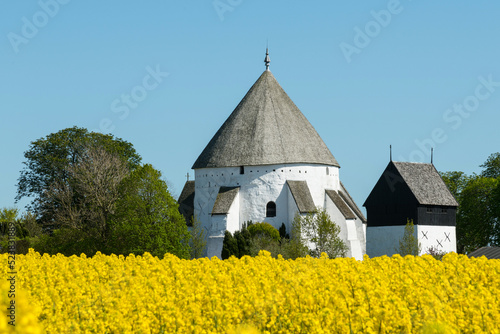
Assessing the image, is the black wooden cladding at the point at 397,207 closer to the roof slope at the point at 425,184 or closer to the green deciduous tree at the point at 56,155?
the roof slope at the point at 425,184

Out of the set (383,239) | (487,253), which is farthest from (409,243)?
(487,253)

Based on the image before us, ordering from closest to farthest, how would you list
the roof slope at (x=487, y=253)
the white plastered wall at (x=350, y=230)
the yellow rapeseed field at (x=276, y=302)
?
1. the yellow rapeseed field at (x=276, y=302)
2. the roof slope at (x=487, y=253)
3. the white plastered wall at (x=350, y=230)

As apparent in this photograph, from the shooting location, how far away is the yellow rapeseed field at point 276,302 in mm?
12922

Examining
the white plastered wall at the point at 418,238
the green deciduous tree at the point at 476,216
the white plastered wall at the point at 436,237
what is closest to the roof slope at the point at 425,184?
the white plastered wall at the point at 436,237

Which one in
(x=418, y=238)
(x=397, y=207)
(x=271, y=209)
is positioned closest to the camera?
(x=271, y=209)

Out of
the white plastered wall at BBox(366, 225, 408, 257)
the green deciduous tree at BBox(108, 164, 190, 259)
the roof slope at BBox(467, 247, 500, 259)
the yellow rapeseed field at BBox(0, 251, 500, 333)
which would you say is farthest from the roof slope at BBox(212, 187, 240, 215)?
the yellow rapeseed field at BBox(0, 251, 500, 333)

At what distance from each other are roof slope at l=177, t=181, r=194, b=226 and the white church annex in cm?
14

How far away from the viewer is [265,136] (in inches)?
2630

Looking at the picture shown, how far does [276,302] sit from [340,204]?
51.1 meters

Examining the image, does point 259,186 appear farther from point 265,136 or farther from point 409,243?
point 409,243

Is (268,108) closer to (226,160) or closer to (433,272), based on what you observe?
(226,160)

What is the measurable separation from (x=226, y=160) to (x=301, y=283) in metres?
50.2

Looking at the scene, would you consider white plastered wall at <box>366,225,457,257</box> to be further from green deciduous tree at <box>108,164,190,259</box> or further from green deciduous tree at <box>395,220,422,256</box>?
green deciduous tree at <box>108,164,190,259</box>

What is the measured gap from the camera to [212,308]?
14.6 metres
